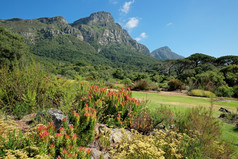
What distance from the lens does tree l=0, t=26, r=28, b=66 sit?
19859 millimetres

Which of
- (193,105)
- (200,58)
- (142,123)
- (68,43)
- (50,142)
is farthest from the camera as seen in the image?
(68,43)

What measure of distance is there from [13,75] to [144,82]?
48.6 ft

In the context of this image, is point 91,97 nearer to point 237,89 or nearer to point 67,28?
point 237,89

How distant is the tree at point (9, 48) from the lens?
1986 centimetres

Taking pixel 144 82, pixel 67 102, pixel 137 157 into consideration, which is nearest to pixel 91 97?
pixel 67 102

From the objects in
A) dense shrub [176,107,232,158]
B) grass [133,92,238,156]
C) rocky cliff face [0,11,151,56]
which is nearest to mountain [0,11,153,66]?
rocky cliff face [0,11,151,56]

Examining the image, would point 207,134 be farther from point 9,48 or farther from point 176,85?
→ point 9,48

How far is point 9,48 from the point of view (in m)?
20.5

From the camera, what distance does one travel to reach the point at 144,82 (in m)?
17.0

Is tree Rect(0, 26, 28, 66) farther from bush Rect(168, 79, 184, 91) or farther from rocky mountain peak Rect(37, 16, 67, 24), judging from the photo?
rocky mountain peak Rect(37, 16, 67, 24)

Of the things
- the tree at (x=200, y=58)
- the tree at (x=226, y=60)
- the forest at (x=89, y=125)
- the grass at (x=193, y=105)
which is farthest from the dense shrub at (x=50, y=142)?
the tree at (x=200, y=58)

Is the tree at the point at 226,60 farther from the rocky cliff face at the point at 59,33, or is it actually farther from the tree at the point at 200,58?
the rocky cliff face at the point at 59,33

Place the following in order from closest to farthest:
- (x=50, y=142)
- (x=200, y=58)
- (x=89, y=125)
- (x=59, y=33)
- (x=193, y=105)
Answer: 1. (x=50, y=142)
2. (x=89, y=125)
3. (x=193, y=105)
4. (x=200, y=58)
5. (x=59, y=33)

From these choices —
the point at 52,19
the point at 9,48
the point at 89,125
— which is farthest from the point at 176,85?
the point at 52,19
